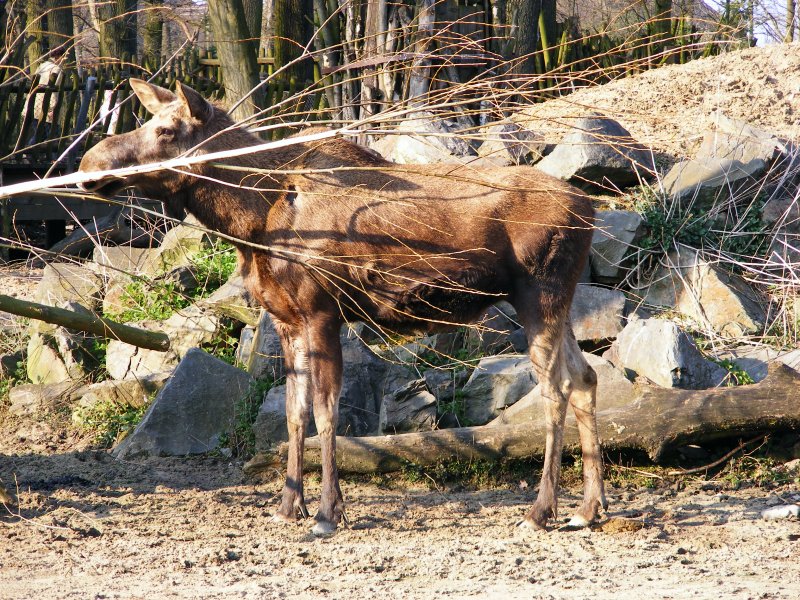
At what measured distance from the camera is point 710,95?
11.3 m

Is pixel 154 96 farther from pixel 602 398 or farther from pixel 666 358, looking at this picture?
pixel 666 358

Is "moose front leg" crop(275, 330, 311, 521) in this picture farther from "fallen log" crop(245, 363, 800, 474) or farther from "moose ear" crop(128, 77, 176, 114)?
"moose ear" crop(128, 77, 176, 114)

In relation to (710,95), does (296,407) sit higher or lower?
lower

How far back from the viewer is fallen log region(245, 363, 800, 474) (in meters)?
6.21

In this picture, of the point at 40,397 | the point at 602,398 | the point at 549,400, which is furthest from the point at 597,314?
the point at 40,397

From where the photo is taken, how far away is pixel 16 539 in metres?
5.37

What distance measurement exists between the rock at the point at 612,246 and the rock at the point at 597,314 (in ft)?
1.78

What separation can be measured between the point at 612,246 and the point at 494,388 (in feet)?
7.24

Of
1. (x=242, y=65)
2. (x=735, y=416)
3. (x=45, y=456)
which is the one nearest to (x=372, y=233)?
(x=735, y=416)

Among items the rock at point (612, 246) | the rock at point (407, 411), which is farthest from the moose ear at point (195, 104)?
the rock at point (612, 246)

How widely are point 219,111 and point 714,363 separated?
439 centimetres

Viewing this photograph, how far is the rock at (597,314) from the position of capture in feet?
25.7

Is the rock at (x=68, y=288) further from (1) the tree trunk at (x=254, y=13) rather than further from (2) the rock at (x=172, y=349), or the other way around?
(1) the tree trunk at (x=254, y=13)

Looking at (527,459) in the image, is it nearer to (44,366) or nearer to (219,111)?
(219,111)
